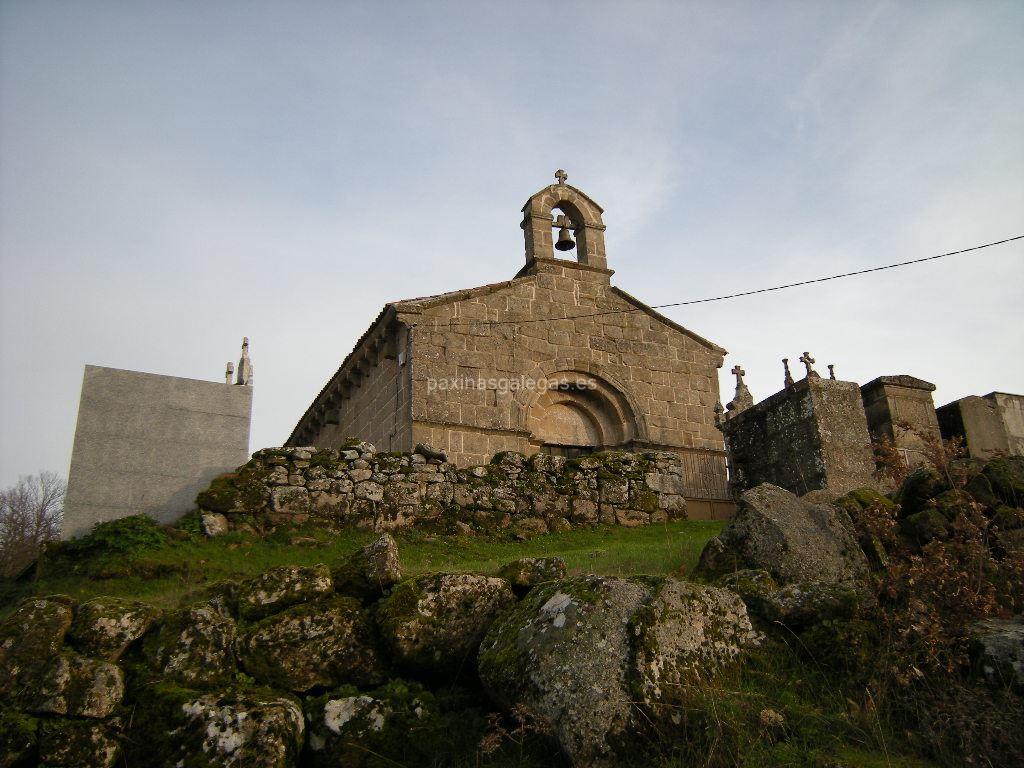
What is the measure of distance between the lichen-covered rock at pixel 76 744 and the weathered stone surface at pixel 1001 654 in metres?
5.14

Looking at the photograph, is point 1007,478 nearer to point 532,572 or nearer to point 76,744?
point 532,572

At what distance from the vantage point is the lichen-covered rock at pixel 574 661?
15.8 feet

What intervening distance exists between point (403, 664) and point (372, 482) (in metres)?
5.95

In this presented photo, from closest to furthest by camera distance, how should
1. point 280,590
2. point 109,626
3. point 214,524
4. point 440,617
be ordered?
point 109,626
point 440,617
point 280,590
point 214,524

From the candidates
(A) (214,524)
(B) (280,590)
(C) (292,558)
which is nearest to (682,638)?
(B) (280,590)

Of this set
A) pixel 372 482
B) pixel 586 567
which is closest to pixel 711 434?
pixel 372 482

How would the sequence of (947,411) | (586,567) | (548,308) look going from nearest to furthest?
(586,567)
(947,411)
(548,308)

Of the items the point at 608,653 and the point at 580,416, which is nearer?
the point at 608,653

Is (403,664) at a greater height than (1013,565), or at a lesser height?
lesser

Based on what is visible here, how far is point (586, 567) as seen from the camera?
7.93m

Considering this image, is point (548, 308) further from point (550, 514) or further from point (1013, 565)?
point (1013, 565)

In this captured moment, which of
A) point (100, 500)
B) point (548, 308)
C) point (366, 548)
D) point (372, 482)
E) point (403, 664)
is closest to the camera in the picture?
point (403, 664)

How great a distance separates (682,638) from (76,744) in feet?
11.9

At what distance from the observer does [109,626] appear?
221 inches
